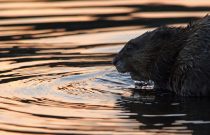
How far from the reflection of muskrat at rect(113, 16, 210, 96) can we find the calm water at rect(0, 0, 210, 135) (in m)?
0.20

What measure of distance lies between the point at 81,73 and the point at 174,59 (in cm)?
151

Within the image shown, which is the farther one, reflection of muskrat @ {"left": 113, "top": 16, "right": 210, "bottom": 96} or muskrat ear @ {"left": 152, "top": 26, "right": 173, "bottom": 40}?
muskrat ear @ {"left": 152, "top": 26, "right": 173, "bottom": 40}

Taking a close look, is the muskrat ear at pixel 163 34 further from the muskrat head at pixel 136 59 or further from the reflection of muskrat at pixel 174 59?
the muskrat head at pixel 136 59

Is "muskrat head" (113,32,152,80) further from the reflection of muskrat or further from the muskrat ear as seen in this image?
the muskrat ear

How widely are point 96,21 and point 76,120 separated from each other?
769 cm

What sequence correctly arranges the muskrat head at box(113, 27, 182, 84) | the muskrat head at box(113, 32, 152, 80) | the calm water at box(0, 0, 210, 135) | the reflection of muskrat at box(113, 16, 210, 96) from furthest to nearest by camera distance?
the muskrat head at box(113, 32, 152, 80), the muskrat head at box(113, 27, 182, 84), the reflection of muskrat at box(113, 16, 210, 96), the calm water at box(0, 0, 210, 135)

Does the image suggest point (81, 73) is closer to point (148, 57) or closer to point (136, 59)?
point (136, 59)

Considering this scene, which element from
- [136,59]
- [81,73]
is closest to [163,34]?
[136,59]

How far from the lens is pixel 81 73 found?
11812 mm

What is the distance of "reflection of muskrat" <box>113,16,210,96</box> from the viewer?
10.2 m

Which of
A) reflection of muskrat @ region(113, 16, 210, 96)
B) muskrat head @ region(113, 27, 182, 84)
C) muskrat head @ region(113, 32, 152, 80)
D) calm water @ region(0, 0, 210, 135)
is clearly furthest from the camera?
muskrat head @ region(113, 32, 152, 80)

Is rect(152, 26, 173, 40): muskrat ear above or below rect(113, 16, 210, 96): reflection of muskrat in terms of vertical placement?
above

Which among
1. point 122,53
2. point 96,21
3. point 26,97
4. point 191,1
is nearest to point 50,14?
point 96,21

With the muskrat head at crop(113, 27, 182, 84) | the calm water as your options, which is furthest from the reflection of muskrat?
the calm water
